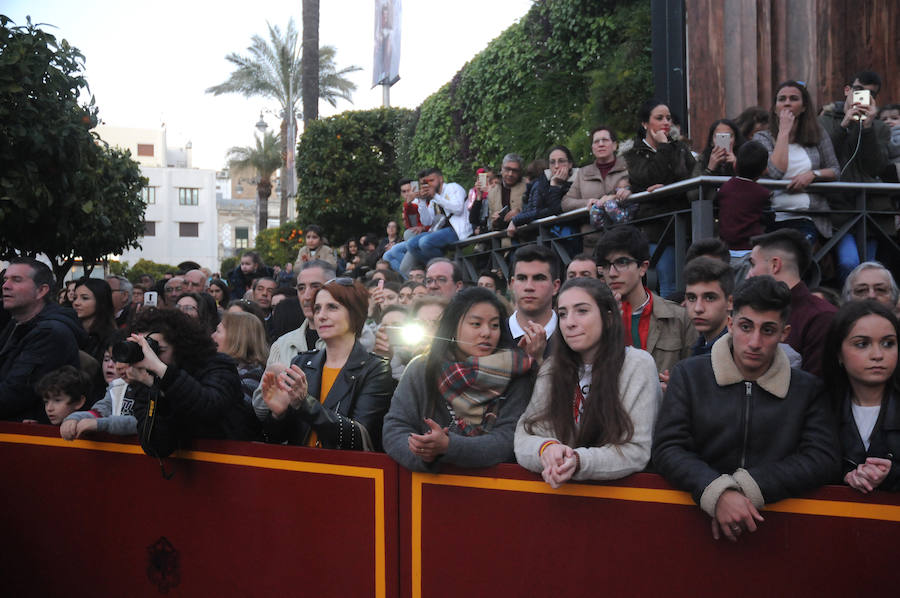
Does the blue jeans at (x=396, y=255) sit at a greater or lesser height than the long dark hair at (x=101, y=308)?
greater

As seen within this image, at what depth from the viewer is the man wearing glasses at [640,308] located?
4.82 metres

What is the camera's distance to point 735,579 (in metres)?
3.32

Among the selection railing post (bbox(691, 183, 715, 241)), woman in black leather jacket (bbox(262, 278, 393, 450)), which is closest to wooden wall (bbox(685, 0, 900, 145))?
railing post (bbox(691, 183, 715, 241))

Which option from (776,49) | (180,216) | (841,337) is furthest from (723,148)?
(180,216)

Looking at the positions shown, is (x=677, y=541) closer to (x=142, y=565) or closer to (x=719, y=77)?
(x=142, y=565)

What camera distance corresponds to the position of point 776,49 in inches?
389

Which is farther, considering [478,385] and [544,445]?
[478,385]

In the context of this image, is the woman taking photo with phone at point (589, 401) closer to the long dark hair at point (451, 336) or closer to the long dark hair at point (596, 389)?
the long dark hair at point (596, 389)

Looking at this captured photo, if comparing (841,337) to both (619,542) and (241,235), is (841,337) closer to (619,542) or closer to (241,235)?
(619,542)

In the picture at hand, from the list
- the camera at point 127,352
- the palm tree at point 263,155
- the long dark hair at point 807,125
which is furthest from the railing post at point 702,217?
the palm tree at point 263,155

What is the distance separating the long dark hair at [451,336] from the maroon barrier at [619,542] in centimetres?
42

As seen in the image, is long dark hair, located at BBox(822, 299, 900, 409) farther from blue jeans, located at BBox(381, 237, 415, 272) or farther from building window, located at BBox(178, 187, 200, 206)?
building window, located at BBox(178, 187, 200, 206)

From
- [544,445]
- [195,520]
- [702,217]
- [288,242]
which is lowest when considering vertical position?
[195,520]

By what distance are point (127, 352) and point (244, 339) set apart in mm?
2167
